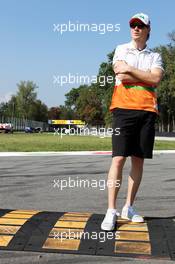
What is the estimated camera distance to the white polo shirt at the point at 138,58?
→ 423 cm

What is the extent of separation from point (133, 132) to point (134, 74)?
Answer: 1.72ft

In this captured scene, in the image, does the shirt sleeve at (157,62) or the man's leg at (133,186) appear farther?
the man's leg at (133,186)

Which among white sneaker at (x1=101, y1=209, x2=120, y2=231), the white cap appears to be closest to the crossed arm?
the white cap

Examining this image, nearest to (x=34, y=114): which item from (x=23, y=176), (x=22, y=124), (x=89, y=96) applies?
(x=22, y=124)

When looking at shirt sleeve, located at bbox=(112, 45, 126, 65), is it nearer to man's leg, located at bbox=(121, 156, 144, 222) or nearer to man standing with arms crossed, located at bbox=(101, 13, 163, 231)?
man standing with arms crossed, located at bbox=(101, 13, 163, 231)

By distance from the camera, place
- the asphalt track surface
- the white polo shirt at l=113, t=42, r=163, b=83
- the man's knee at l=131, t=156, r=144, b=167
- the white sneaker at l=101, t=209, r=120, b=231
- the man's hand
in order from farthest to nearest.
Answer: the man's knee at l=131, t=156, r=144, b=167 < the white polo shirt at l=113, t=42, r=163, b=83 < the man's hand < the white sneaker at l=101, t=209, r=120, b=231 < the asphalt track surface

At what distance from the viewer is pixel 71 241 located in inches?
150

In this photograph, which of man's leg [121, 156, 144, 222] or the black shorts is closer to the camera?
the black shorts

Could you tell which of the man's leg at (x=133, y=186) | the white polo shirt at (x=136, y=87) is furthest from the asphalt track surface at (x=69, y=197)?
the white polo shirt at (x=136, y=87)

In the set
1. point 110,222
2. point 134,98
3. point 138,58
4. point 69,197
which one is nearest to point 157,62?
point 138,58

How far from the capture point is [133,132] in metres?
4.20

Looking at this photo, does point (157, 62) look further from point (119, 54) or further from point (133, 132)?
point (133, 132)

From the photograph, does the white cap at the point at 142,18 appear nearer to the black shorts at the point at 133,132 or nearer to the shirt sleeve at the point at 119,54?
the shirt sleeve at the point at 119,54

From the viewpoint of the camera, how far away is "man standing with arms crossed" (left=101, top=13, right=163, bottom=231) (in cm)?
416
